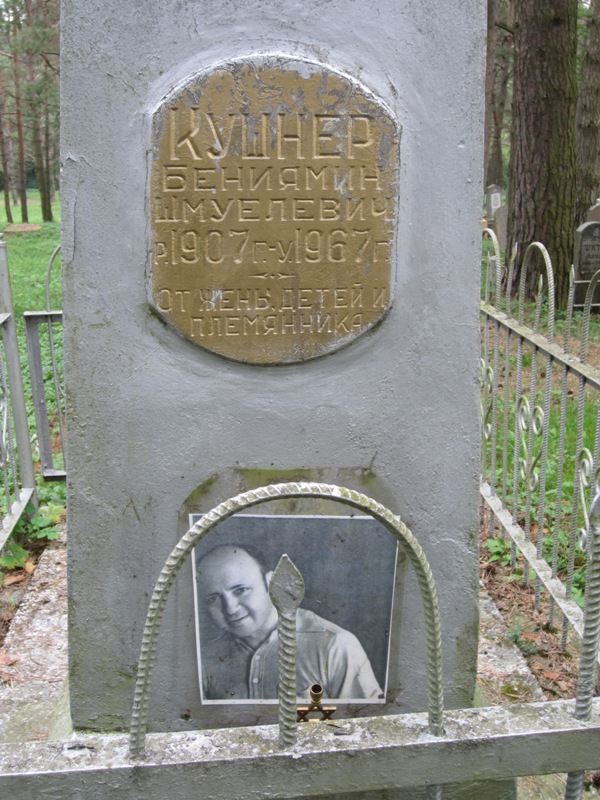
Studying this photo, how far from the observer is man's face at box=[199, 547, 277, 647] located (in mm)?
2225

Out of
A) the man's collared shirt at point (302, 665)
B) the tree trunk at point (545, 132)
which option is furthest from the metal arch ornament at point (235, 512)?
the tree trunk at point (545, 132)

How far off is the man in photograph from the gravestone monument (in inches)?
1.8

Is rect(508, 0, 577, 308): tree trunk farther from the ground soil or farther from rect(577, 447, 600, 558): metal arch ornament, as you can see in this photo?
the ground soil

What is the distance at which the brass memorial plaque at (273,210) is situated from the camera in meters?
1.98

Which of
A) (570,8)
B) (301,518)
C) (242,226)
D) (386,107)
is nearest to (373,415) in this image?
(301,518)

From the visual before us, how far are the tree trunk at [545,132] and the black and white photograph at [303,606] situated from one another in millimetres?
7370

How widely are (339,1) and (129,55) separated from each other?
50 cm

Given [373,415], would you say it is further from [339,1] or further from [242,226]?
[339,1]

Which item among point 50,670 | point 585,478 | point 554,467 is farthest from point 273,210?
point 554,467

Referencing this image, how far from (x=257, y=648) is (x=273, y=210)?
3.75 feet

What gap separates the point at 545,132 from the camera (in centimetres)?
900

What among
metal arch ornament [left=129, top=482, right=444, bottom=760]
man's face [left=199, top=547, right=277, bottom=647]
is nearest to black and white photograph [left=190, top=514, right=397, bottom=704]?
man's face [left=199, top=547, right=277, bottom=647]

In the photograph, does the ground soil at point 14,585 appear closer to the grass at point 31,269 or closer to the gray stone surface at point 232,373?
the gray stone surface at point 232,373

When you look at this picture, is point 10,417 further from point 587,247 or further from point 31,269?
point 31,269
